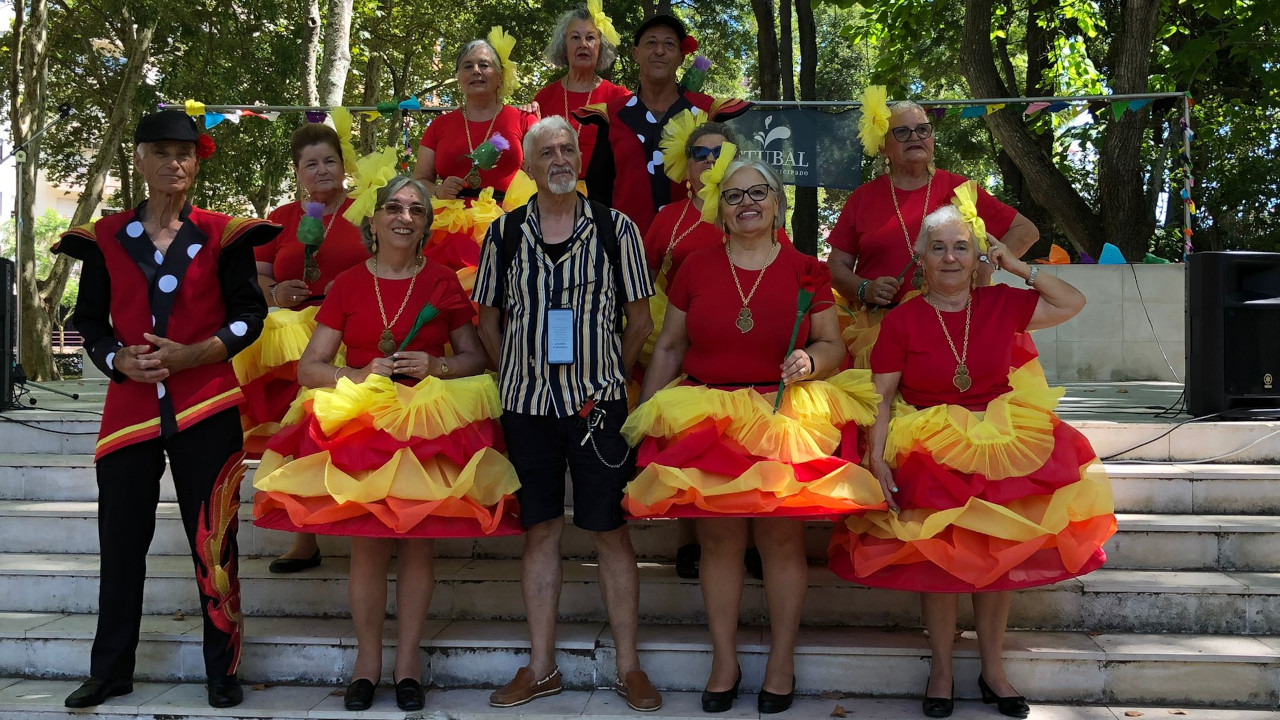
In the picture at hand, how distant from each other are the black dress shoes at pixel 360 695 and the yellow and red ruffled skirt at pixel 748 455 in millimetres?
1194

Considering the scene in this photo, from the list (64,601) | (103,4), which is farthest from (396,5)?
(64,601)

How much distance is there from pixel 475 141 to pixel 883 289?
2.21 meters

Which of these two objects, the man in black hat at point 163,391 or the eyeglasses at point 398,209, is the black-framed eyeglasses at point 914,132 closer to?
the eyeglasses at point 398,209

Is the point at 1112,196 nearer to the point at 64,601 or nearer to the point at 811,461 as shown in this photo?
the point at 811,461

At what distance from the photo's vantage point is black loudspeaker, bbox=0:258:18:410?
6.88 meters

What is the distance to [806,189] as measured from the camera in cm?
1329

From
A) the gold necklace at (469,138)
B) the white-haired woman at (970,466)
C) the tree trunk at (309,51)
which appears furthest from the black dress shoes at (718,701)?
the tree trunk at (309,51)

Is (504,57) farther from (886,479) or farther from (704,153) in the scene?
(886,479)

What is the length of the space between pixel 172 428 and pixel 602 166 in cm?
231

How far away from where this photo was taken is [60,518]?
17.1 feet

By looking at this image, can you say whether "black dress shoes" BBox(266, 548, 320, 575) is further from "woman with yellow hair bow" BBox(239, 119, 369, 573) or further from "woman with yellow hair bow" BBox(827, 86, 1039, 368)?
"woman with yellow hair bow" BBox(827, 86, 1039, 368)

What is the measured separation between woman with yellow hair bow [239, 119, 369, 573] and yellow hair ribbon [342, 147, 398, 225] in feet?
1.42

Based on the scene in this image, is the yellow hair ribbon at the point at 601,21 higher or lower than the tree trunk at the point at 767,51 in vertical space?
lower

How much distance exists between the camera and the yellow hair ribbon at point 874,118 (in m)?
4.55
